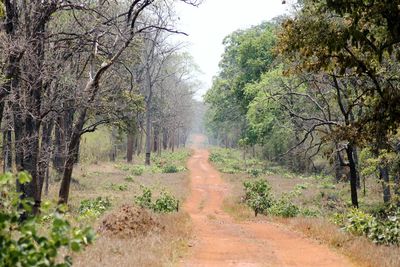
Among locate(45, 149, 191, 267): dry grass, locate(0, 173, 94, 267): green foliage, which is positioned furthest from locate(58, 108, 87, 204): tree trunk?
locate(0, 173, 94, 267): green foliage

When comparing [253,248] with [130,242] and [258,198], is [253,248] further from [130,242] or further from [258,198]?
[258,198]

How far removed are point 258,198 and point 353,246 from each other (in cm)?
1013

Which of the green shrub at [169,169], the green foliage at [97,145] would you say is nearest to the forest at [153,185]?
the green shrub at [169,169]

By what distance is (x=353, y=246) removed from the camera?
11328 mm

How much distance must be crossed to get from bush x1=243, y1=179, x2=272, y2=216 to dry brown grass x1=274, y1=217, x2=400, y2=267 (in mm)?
5268

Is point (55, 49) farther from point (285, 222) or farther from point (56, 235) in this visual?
point (56, 235)

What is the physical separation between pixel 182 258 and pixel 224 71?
48.1 m

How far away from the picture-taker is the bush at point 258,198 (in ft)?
68.6

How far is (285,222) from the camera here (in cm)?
1753

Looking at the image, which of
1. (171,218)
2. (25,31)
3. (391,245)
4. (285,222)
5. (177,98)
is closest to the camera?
(391,245)

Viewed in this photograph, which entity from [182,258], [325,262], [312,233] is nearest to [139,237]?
[182,258]

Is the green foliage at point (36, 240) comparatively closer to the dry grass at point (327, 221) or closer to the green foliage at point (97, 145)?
the dry grass at point (327, 221)

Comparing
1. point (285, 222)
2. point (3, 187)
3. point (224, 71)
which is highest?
point (224, 71)

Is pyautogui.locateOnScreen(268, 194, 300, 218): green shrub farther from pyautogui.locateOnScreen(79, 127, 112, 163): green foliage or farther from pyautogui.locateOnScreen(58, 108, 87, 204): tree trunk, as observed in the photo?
pyautogui.locateOnScreen(79, 127, 112, 163): green foliage
